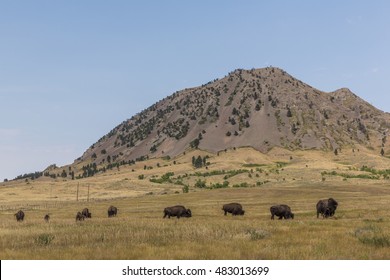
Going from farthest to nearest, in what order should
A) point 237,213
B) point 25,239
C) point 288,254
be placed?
point 237,213
point 25,239
point 288,254

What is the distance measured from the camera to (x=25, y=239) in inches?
739

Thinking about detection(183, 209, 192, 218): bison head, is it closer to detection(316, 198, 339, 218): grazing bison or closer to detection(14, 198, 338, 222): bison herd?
detection(14, 198, 338, 222): bison herd

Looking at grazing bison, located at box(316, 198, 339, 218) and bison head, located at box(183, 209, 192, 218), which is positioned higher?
grazing bison, located at box(316, 198, 339, 218)

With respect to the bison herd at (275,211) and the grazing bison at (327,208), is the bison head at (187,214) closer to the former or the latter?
the bison herd at (275,211)

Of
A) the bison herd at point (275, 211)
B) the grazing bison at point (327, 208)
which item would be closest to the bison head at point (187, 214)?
the bison herd at point (275, 211)

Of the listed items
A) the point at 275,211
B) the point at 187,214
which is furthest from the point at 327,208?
the point at 187,214

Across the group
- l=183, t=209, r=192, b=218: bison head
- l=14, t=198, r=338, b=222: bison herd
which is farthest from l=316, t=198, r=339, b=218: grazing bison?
l=183, t=209, r=192, b=218: bison head

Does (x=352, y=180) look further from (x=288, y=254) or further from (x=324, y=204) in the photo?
(x=288, y=254)

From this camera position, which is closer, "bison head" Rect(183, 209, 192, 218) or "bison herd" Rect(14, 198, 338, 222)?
"bison herd" Rect(14, 198, 338, 222)

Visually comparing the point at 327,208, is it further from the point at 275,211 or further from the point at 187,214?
the point at 187,214

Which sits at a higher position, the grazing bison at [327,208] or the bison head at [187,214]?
the grazing bison at [327,208]
